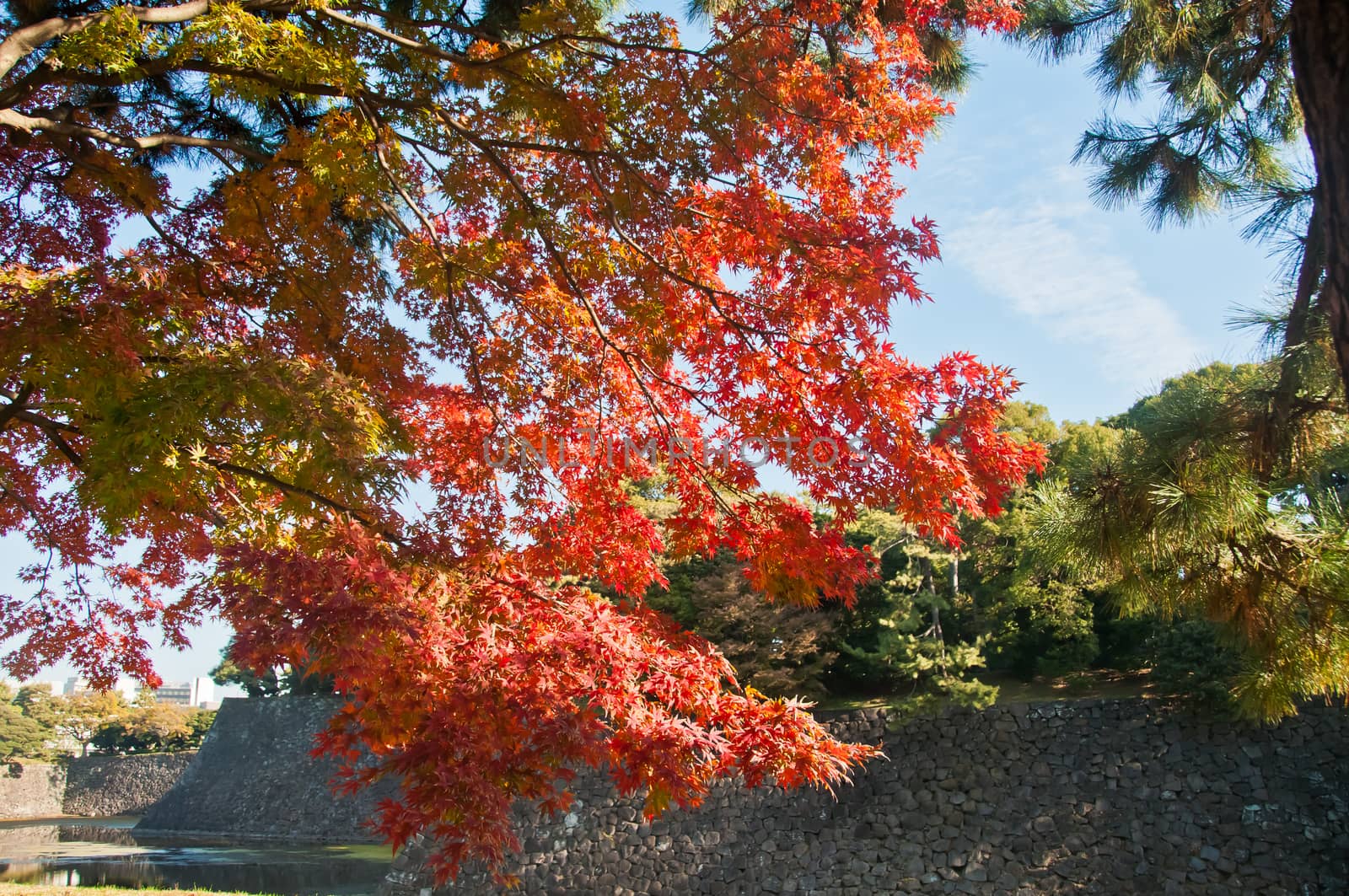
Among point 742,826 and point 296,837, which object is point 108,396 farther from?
point 296,837

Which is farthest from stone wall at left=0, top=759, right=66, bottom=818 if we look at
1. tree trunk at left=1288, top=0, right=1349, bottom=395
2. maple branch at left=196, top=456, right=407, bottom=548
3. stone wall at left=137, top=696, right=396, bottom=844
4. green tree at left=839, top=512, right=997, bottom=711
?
tree trunk at left=1288, top=0, right=1349, bottom=395

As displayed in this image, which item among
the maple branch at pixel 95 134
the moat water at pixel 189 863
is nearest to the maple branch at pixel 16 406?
the maple branch at pixel 95 134

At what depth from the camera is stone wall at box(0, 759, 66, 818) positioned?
23.0 metres

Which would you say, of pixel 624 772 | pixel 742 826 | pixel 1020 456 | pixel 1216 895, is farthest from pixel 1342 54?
pixel 742 826

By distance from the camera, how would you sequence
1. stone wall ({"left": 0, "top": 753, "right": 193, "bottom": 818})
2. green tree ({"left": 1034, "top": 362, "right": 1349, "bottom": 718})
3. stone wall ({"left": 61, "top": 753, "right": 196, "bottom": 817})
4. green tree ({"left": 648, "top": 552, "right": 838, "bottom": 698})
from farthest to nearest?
stone wall ({"left": 0, "top": 753, "right": 193, "bottom": 818}) → stone wall ({"left": 61, "top": 753, "right": 196, "bottom": 817}) → green tree ({"left": 648, "top": 552, "right": 838, "bottom": 698}) → green tree ({"left": 1034, "top": 362, "right": 1349, "bottom": 718})

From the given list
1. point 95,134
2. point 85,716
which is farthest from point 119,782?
point 95,134

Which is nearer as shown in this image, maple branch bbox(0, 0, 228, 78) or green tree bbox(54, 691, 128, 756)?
maple branch bbox(0, 0, 228, 78)

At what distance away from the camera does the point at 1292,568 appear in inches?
145

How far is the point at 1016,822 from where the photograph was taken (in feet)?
28.1

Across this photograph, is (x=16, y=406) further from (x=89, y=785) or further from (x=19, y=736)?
(x=19, y=736)

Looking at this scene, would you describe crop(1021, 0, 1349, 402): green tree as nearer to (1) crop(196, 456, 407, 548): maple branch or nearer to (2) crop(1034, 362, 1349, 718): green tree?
(2) crop(1034, 362, 1349, 718): green tree

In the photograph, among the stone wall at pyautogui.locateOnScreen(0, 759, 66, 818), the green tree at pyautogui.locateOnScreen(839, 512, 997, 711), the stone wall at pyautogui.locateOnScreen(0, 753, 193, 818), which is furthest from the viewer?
the stone wall at pyautogui.locateOnScreen(0, 759, 66, 818)

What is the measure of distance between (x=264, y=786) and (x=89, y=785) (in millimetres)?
9588

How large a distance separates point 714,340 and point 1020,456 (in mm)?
1427
